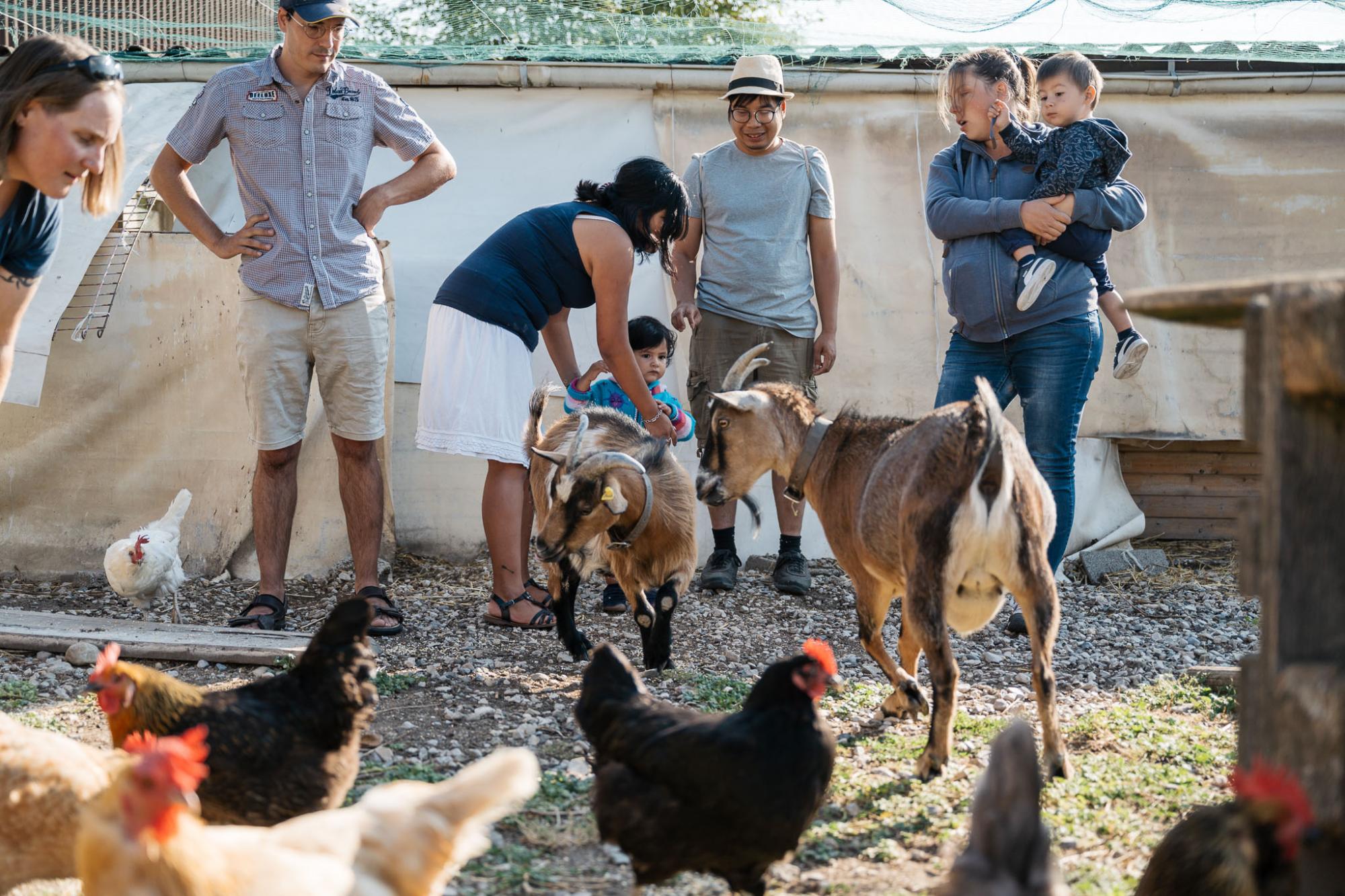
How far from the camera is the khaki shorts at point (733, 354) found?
6.72 meters

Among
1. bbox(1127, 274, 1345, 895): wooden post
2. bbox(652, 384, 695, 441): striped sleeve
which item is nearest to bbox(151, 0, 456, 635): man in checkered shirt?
bbox(652, 384, 695, 441): striped sleeve

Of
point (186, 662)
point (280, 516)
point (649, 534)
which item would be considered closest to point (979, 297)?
point (649, 534)

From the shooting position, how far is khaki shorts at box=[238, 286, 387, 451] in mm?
5574

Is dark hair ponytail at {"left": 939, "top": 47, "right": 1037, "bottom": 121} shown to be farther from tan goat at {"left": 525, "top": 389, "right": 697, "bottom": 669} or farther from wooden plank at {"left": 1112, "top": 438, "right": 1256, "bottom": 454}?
wooden plank at {"left": 1112, "top": 438, "right": 1256, "bottom": 454}

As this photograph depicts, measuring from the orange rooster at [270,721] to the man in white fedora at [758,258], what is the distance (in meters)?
3.54

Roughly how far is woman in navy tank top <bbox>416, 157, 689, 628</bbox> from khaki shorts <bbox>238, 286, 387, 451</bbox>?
0.27 metres

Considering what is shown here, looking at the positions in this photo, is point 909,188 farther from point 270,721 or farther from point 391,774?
point 270,721

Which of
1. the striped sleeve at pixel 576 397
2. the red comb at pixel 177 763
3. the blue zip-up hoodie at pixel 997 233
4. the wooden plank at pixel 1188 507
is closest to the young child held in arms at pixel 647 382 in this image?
the striped sleeve at pixel 576 397

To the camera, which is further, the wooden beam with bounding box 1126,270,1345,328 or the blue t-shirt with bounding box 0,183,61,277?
the blue t-shirt with bounding box 0,183,61,277

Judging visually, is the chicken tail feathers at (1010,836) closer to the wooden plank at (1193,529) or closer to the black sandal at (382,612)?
the black sandal at (382,612)

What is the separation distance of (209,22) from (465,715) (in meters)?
6.77

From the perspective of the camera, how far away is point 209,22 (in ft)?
29.6

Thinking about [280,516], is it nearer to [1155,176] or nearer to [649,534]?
[649,534]

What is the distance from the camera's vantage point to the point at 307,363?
5.74 meters
